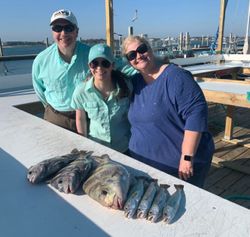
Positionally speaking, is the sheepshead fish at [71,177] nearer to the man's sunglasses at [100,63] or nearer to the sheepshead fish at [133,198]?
the sheepshead fish at [133,198]

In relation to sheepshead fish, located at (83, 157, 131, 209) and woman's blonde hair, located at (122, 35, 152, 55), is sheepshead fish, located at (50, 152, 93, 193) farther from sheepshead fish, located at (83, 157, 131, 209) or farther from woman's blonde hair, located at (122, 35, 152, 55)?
woman's blonde hair, located at (122, 35, 152, 55)

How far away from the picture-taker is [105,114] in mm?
2238

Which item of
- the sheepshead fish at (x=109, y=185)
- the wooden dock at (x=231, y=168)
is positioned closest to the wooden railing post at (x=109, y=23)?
the wooden dock at (x=231, y=168)

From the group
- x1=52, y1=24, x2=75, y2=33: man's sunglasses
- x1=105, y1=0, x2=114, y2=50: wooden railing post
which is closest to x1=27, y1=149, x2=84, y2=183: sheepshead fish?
x1=52, y1=24, x2=75, y2=33: man's sunglasses

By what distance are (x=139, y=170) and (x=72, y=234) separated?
563 mm

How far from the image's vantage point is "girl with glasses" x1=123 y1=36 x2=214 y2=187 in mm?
1851

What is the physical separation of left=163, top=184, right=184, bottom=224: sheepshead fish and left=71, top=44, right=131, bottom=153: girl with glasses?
0.98 meters

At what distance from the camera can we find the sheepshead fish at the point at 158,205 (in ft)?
3.84

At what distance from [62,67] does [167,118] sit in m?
1.15

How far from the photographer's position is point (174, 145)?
196 centimetres

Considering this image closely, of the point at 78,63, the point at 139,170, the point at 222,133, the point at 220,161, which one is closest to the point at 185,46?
the point at 222,133

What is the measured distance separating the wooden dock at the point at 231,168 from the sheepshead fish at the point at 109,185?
7.35 feet

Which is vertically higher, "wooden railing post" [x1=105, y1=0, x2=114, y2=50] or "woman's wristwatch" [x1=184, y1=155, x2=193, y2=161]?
"wooden railing post" [x1=105, y1=0, x2=114, y2=50]

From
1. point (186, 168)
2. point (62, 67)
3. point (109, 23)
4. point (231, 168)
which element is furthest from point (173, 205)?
point (109, 23)
